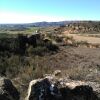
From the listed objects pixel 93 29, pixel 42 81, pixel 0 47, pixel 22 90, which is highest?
pixel 42 81

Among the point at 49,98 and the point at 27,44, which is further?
the point at 27,44

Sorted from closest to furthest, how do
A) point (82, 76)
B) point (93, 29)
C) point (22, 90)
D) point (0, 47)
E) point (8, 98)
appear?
point (8, 98) → point (22, 90) → point (82, 76) → point (0, 47) → point (93, 29)

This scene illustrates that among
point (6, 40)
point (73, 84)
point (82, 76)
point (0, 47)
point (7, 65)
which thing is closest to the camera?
point (73, 84)

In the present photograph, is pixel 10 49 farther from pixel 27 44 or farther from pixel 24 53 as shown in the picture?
pixel 27 44

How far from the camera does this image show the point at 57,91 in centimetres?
695

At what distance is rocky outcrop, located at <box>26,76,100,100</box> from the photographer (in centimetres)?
667

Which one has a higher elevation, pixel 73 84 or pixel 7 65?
pixel 73 84

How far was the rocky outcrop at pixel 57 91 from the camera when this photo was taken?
6668 mm

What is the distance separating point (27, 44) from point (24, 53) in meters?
3.86

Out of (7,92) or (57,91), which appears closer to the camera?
(7,92)

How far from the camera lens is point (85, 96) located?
6980 millimetres

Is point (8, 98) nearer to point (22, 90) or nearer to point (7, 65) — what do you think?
point (22, 90)

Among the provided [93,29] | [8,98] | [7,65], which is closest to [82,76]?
[8,98]

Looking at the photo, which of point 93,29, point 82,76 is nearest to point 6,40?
point 82,76
